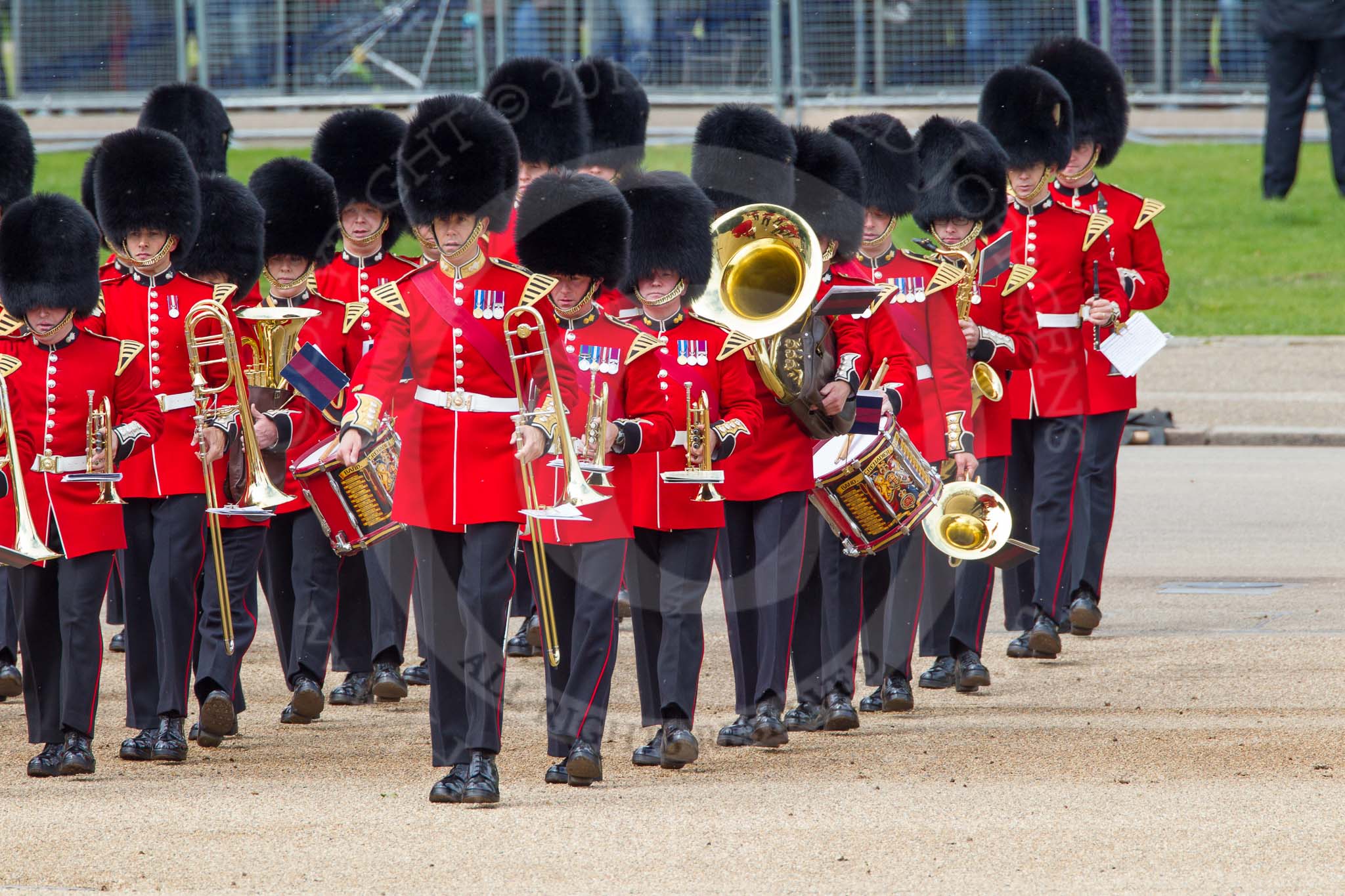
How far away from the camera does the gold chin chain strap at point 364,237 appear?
766 cm

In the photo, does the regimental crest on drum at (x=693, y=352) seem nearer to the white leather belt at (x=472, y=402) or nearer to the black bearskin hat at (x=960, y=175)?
the white leather belt at (x=472, y=402)

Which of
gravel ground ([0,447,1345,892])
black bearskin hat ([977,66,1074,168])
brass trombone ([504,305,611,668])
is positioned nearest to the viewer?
gravel ground ([0,447,1345,892])

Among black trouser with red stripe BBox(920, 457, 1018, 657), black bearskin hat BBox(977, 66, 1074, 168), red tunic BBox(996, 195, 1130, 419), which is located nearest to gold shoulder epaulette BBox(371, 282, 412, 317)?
black trouser with red stripe BBox(920, 457, 1018, 657)

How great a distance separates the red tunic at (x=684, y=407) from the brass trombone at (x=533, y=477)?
35cm

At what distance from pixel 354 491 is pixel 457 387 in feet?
3.50

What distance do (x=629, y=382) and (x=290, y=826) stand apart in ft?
4.53

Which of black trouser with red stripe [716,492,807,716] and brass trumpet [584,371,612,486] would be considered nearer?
brass trumpet [584,371,612,486]

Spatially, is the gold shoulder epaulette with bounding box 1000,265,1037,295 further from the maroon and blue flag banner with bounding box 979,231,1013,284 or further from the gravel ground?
the gravel ground

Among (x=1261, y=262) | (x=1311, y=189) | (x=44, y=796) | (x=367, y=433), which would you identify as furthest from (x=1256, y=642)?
(x=1311, y=189)

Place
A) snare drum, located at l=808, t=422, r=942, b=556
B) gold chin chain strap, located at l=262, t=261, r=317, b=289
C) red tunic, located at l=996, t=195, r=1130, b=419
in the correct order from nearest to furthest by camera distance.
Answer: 1. snare drum, located at l=808, t=422, r=942, b=556
2. gold chin chain strap, located at l=262, t=261, r=317, b=289
3. red tunic, located at l=996, t=195, r=1130, b=419

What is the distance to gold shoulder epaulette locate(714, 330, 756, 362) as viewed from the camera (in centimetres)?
619

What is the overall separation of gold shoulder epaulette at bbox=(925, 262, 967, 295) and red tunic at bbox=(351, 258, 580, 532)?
64.7 inches

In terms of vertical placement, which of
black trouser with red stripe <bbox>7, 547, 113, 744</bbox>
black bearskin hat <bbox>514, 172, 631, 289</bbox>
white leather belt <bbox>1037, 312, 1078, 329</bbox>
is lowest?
black trouser with red stripe <bbox>7, 547, 113, 744</bbox>

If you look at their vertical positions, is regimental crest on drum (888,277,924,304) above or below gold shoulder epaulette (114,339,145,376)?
above
